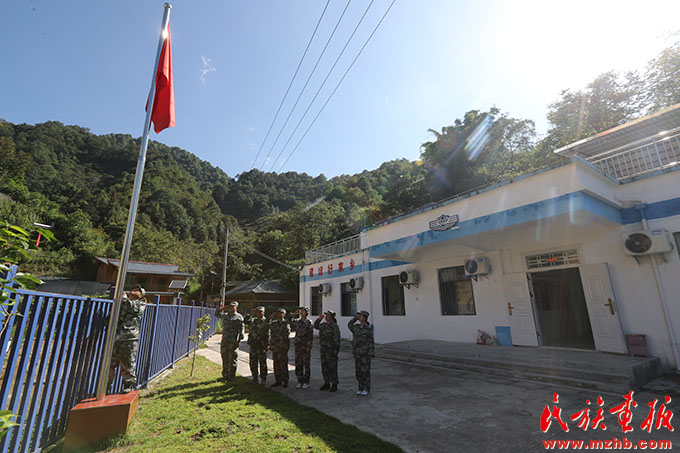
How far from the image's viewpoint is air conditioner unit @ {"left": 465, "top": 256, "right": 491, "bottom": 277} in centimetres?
934

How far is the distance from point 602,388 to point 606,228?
383cm

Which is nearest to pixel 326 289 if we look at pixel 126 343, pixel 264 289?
pixel 126 343

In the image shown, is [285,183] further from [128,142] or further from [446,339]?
[446,339]

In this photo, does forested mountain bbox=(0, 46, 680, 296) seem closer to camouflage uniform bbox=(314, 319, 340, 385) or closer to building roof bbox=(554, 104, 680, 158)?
camouflage uniform bbox=(314, 319, 340, 385)

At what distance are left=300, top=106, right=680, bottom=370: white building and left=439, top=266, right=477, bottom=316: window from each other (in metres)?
0.03

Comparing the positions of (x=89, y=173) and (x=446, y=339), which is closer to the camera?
(x=446, y=339)

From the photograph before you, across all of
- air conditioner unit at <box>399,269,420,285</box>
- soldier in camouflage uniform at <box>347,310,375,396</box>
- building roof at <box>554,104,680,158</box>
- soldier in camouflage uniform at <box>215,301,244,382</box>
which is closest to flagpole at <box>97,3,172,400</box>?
soldier in camouflage uniform at <box>215,301,244,382</box>

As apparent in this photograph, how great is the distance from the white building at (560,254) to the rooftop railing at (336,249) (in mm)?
2845

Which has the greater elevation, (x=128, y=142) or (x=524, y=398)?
(x=128, y=142)

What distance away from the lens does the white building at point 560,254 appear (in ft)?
21.2

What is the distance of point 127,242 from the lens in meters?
3.91

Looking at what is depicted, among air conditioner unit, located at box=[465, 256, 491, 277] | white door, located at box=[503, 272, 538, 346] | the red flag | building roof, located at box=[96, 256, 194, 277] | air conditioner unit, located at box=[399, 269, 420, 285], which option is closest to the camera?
the red flag

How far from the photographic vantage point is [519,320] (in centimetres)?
857

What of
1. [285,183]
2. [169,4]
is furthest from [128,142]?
[169,4]
